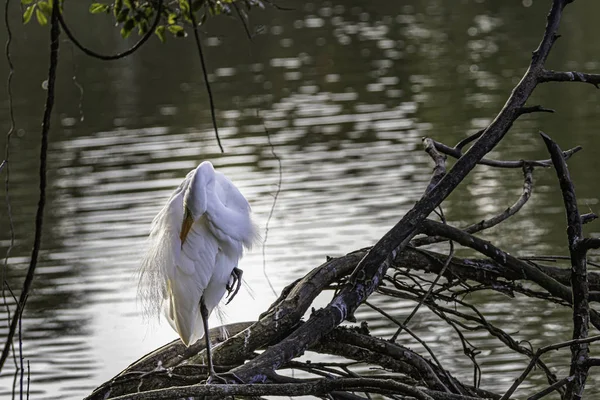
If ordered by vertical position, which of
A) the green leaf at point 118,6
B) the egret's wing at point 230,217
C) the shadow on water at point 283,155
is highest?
the green leaf at point 118,6

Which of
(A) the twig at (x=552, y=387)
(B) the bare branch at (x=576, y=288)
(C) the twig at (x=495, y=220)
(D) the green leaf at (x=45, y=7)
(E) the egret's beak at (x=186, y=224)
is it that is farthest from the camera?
(E) the egret's beak at (x=186, y=224)

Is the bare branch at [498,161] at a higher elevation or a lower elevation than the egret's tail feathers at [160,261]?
higher

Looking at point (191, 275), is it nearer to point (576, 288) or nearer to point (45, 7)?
point (45, 7)

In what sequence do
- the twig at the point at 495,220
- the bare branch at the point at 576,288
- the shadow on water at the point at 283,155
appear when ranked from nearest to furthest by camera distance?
the bare branch at the point at 576,288
the twig at the point at 495,220
the shadow on water at the point at 283,155

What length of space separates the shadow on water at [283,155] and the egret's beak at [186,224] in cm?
75

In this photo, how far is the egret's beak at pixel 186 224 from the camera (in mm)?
3721

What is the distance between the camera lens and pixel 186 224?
3.77 metres

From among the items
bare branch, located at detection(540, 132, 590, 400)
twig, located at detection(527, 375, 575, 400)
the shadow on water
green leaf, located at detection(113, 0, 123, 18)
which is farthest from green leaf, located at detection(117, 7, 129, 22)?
twig, located at detection(527, 375, 575, 400)

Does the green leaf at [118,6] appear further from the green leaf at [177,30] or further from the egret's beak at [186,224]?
the egret's beak at [186,224]

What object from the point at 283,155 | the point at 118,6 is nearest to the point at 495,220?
the point at 118,6

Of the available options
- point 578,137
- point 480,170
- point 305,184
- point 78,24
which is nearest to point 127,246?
point 305,184

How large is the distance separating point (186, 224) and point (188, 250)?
0.42 ft

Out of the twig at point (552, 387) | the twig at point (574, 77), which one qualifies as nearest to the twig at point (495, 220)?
Answer: the twig at point (574, 77)

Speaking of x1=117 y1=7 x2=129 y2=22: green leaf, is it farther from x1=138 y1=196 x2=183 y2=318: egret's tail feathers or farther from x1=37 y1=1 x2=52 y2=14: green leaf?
x1=138 y1=196 x2=183 y2=318: egret's tail feathers
